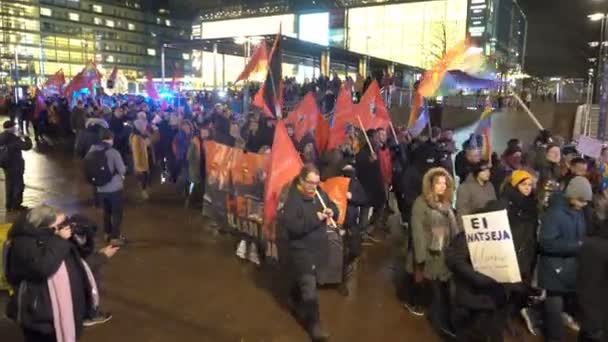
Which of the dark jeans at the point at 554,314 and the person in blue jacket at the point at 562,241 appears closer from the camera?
the person in blue jacket at the point at 562,241

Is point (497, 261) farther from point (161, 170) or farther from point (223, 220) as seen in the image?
point (161, 170)

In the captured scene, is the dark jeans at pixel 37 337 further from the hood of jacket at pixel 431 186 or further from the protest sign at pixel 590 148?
the protest sign at pixel 590 148

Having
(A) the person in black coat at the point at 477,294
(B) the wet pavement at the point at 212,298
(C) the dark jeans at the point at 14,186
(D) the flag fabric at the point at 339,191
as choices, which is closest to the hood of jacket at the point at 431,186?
(A) the person in black coat at the point at 477,294

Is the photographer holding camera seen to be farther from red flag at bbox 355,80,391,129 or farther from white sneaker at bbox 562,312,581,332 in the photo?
red flag at bbox 355,80,391,129

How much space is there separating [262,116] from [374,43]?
5489 centimetres

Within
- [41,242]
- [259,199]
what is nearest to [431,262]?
[259,199]

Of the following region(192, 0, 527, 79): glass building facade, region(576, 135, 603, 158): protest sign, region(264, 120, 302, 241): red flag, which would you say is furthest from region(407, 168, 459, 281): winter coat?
region(192, 0, 527, 79): glass building facade

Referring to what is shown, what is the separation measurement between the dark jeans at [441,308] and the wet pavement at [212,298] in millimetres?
Answer: 148

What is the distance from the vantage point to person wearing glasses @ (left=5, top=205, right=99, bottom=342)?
316cm

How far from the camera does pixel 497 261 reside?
3973 millimetres

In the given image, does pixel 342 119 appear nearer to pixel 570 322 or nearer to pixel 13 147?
pixel 570 322

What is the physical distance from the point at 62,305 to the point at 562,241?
146 inches

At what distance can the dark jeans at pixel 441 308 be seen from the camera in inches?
194

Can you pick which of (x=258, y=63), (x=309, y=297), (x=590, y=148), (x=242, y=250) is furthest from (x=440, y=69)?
(x=309, y=297)
